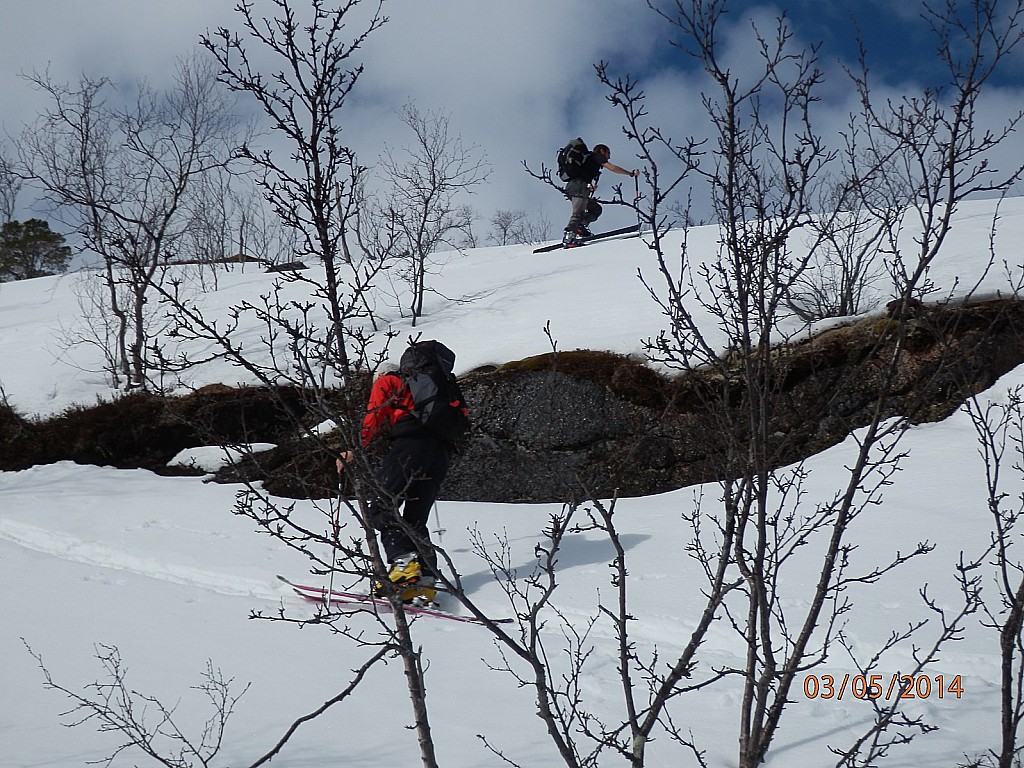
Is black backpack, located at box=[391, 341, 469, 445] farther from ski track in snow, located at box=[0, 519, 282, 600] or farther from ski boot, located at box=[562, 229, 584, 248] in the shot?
ski boot, located at box=[562, 229, 584, 248]

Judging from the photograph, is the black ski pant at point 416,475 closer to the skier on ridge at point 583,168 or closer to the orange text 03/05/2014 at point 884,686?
the orange text 03/05/2014 at point 884,686

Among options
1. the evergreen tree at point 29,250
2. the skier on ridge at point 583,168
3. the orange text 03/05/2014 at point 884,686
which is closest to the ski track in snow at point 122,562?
the orange text 03/05/2014 at point 884,686

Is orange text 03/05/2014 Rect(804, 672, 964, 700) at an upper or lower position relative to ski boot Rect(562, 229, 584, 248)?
lower

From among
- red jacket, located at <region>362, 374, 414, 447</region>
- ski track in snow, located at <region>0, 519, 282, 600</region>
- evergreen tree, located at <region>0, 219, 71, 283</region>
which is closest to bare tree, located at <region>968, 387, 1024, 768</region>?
red jacket, located at <region>362, 374, 414, 447</region>

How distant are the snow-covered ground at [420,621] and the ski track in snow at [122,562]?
19mm

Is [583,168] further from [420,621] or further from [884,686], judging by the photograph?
[884,686]

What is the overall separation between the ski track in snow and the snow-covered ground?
0.06 feet

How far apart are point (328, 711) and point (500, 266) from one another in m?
11.3

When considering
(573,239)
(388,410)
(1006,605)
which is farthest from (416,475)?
(573,239)

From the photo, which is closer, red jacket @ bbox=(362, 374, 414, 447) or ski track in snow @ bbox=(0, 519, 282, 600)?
red jacket @ bbox=(362, 374, 414, 447)

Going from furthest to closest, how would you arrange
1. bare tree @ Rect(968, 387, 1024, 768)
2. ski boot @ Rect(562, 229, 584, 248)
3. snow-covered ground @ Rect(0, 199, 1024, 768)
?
ski boot @ Rect(562, 229, 584, 248) < snow-covered ground @ Rect(0, 199, 1024, 768) < bare tree @ Rect(968, 387, 1024, 768)

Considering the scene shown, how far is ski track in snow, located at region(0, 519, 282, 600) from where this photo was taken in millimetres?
4777

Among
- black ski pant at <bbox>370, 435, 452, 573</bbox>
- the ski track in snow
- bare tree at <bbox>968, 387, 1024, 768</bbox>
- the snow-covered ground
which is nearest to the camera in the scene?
bare tree at <bbox>968, 387, 1024, 768</bbox>

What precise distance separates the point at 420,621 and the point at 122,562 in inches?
→ 96.4
